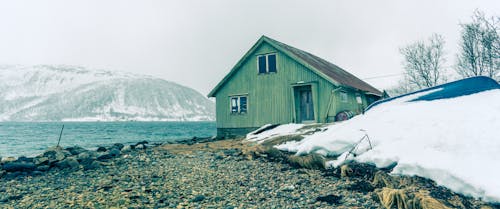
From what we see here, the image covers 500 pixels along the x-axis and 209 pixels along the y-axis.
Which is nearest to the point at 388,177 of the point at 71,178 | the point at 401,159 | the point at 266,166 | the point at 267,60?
the point at 401,159

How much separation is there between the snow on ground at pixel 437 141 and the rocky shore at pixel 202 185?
30cm

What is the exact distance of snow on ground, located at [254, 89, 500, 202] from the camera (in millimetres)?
4559

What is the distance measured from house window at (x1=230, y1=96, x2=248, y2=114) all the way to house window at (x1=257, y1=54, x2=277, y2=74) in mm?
2305

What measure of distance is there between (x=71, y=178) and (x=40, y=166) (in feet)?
6.89

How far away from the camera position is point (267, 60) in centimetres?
1836

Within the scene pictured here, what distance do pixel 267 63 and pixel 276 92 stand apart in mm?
2026

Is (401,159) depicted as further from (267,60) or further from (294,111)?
(267,60)

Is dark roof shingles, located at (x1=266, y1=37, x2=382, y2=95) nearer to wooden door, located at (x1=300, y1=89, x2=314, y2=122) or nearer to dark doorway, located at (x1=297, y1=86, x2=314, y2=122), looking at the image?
dark doorway, located at (x1=297, y1=86, x2=314, y2=122)

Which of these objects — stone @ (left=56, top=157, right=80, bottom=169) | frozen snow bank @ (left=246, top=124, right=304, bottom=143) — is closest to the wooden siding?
frozen snow bank @ (left=246, top=124, right=304, bottom=143)

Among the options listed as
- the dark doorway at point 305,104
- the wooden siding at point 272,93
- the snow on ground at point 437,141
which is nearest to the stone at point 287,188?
the snow on ground at point 437,141

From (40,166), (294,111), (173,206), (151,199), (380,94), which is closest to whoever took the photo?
(173,206)

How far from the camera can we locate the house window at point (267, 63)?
1817cm

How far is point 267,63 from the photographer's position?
60.3 ft

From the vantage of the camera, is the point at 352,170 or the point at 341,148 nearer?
the point at 352,170
